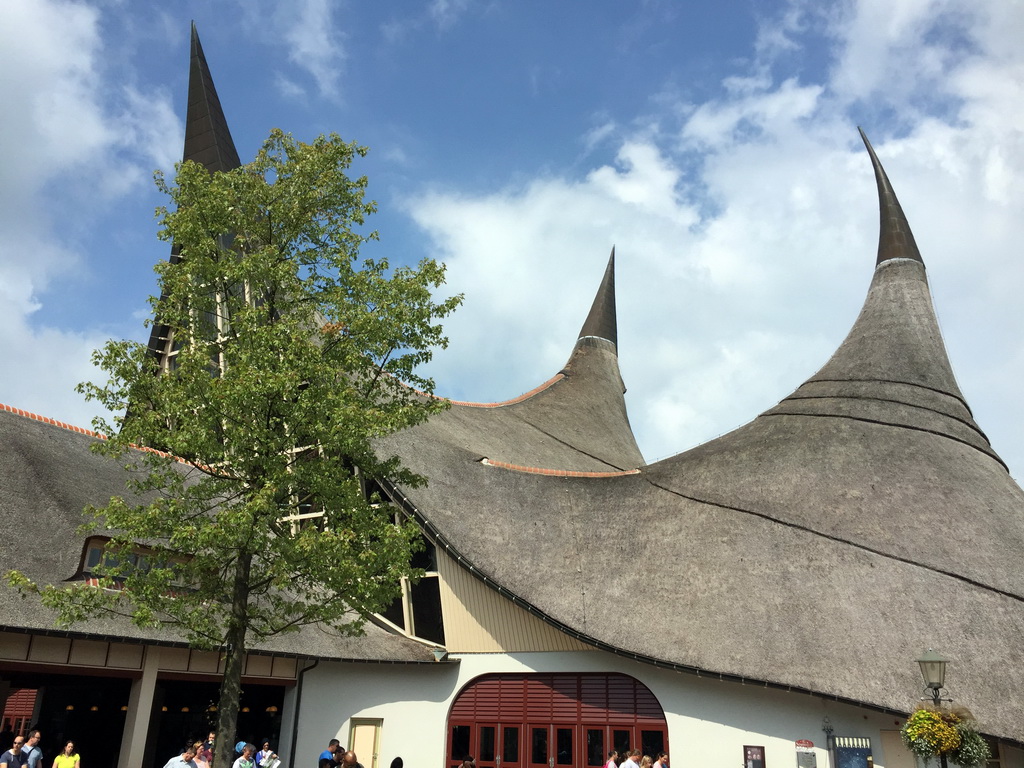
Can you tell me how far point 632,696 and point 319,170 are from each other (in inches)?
476

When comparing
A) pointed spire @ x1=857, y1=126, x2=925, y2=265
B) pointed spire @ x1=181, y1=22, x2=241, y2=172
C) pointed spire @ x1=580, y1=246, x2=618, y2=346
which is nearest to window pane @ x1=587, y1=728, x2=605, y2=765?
pointed spire @ x1=857, y1=126, x2=925, y2=265

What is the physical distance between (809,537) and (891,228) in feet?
38.2

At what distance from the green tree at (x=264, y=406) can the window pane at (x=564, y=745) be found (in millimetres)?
7306

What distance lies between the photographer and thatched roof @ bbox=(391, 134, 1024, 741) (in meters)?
14.2

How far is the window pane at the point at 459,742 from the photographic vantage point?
18.6 meters

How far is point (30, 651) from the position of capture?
14.2 metres

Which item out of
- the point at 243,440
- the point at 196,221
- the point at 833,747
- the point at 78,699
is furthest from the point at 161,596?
the point at 78,699

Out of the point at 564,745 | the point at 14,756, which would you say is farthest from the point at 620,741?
the point at 14,756

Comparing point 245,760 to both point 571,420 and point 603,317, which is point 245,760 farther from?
point 603,317

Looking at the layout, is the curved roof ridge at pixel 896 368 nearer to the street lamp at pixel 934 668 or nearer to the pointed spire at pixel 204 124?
the street lamp at pixel 934 668

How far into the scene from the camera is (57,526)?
51.6 feet

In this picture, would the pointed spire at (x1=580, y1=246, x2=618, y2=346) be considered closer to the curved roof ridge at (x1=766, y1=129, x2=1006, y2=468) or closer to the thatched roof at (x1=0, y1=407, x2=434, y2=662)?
the curved roof ridge at (x1=766, y1=129, x2=1006, y2=468)

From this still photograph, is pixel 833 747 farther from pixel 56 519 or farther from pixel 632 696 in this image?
pixel 56 519

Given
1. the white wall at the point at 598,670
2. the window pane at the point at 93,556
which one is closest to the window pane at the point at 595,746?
the white wall at the point at 598,670
